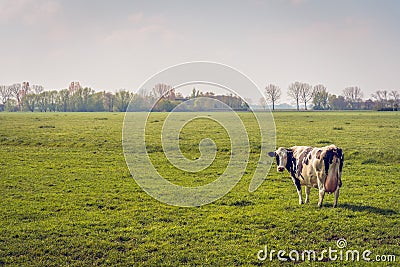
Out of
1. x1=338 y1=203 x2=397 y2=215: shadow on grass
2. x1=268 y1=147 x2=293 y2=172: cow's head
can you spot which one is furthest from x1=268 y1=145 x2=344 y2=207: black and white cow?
x1=338 y1=203 x2=397 y2=215: shadow on grass

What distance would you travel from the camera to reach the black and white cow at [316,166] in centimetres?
1034

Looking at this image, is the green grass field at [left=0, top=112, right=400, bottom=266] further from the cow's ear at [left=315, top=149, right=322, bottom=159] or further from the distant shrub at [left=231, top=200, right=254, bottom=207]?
the cow's ear at [left=315, top=149, right=322, bottom=159]

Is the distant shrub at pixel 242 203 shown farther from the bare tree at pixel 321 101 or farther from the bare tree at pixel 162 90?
the bare tree at pixel 321 101

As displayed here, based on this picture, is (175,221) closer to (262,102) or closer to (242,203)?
(242,203)

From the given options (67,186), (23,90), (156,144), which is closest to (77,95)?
(23,90)

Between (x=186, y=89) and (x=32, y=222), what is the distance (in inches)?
249

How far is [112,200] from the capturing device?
1258 cm

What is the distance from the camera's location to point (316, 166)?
10539 mm

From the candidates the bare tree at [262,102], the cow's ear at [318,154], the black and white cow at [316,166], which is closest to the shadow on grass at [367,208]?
the black and white cow at [316,166]

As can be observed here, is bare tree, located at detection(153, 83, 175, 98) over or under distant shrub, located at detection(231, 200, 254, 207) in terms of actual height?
over

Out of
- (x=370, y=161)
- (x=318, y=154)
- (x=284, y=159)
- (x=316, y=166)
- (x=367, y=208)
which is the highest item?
(x=318, y=154)

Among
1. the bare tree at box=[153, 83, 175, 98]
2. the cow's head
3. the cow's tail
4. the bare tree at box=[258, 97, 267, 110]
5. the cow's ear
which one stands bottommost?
the cow's tail

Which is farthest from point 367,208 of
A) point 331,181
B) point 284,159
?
point 284,159

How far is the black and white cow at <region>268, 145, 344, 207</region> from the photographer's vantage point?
10.3 meters
